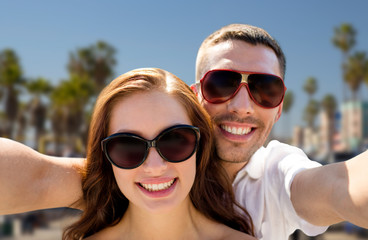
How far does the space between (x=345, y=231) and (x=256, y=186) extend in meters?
21.9

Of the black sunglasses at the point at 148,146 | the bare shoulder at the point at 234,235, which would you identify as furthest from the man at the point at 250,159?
the black sunglasses at the point at 148,146

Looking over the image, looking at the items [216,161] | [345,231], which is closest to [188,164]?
[216,161]

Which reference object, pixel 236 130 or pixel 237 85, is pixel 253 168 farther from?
pixel 237 85

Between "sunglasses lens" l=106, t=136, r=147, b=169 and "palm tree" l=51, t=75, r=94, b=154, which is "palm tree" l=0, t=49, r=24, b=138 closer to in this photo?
"palm tree" l=51, t=75, r=94, b=154

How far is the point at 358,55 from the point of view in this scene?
64625 mm

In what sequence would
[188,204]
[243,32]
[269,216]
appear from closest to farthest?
[188,204] < [269,216] < [243,32]

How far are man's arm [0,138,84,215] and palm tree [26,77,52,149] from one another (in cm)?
4684

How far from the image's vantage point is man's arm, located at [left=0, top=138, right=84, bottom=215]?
2.44m

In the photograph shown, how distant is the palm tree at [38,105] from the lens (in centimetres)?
4689

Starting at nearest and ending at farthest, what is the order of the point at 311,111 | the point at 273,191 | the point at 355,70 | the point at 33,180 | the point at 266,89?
the point at 33,180
the point at 273,191
the point at 266,89
the point at 355,70
the point at 311,111

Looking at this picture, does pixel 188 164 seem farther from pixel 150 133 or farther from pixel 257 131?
pixel 257 131

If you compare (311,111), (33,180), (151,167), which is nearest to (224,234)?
(151,167)

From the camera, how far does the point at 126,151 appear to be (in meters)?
2.32

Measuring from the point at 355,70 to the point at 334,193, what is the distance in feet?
223
